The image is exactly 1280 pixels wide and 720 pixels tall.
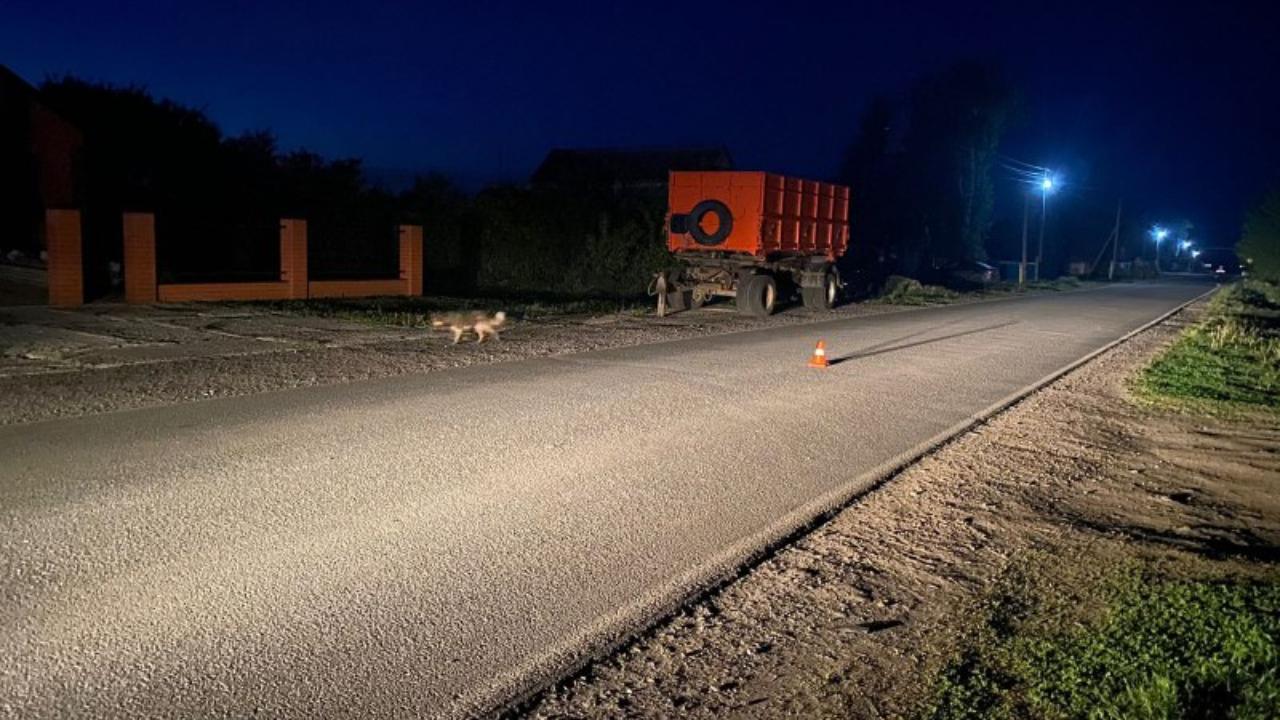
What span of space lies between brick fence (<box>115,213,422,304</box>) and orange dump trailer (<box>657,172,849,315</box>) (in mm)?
6817

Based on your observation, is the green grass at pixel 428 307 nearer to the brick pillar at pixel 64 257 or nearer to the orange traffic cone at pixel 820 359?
the brick pillar at pixel 64 257

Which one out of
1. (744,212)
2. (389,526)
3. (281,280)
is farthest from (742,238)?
(389,526)

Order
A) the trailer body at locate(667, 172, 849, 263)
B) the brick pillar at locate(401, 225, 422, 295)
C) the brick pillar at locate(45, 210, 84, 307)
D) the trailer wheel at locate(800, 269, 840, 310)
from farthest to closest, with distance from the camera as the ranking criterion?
the brick pillar at locate(401, 225, 422, 295), the trailer wheel at locate(800, 269, 840, 310), the trailer body at locate(667, 172, 849, 263), the brick pillar at locate(45, 210, 84, 307)

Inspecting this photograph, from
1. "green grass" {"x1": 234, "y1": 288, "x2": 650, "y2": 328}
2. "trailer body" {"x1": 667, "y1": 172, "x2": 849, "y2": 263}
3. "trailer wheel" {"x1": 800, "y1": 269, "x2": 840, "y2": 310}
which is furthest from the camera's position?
"trailer wheel" {"x1": 800, "y1": 269, "x2": 840, "y2": 310}

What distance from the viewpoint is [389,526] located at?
513 cm

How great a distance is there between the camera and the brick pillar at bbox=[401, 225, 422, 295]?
901 inches

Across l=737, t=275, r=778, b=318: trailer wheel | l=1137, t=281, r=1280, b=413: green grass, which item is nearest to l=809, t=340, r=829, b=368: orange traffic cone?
l=1137, t=281, r=1280, b=413: green grass

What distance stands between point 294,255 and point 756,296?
33.9 ft

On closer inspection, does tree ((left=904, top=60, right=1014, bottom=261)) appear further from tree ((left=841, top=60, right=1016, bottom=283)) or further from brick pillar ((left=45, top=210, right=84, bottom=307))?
brick pillar ((left=45, top=210, right=84, bottom=307))

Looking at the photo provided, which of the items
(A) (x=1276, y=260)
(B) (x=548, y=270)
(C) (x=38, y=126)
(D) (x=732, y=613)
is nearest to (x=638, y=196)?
(B) (x=548, y=270)

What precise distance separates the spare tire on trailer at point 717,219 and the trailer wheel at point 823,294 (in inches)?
143

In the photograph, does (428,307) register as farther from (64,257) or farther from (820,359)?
(820,359)

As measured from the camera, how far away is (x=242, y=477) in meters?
6.03

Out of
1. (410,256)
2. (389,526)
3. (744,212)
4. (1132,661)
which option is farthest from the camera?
(410,256)
